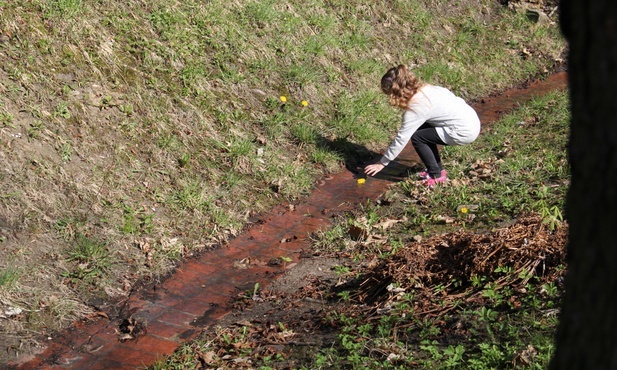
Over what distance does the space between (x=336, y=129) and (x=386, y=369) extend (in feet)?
15.6

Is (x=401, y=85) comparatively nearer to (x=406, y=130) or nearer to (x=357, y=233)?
(x=406, y=130)

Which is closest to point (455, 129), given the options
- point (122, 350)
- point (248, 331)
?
point (248, 331)

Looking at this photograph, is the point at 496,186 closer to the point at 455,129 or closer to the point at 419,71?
the point at 455,129

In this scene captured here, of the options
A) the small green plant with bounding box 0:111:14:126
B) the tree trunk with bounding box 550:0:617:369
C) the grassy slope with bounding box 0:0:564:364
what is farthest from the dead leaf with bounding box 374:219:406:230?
the tree trunk with bounding box 550:0:617:369

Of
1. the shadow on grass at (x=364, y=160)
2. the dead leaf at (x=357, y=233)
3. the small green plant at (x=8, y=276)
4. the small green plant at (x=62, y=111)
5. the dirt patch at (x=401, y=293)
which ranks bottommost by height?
the shadow on grass at (x=364, y=160)

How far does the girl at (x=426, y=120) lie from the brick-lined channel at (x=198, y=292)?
1.68 ft

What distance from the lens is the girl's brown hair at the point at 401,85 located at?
7.25 metres

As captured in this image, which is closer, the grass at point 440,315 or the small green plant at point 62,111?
the grass at point 440,315

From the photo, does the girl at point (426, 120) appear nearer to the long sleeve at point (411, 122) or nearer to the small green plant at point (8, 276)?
the long sleeve at point (411, 122)

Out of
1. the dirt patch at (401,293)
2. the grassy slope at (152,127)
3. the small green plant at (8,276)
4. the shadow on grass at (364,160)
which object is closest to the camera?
the dirt patch at (401,293)

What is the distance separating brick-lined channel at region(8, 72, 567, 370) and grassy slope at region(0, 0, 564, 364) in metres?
0.17

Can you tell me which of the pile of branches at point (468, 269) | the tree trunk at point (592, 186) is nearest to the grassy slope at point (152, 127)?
the pile of branches at point (468, 269)

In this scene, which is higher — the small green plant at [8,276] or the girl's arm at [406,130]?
the small green plant at [8,276]

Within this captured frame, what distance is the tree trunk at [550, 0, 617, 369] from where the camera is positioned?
164 centimetres
